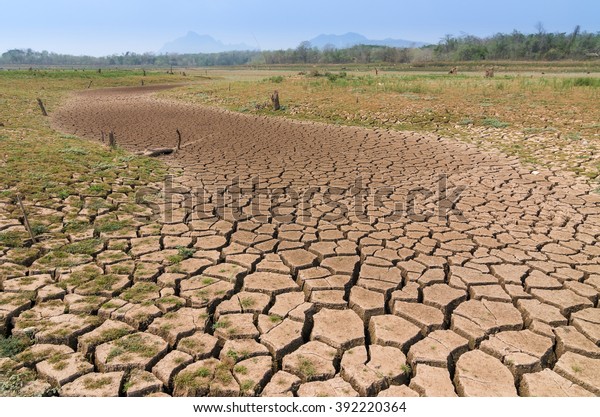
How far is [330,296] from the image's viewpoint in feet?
11.4

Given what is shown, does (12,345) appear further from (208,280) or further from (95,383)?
(208,280)

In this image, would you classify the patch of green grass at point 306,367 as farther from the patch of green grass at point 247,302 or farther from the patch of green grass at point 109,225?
the patch of green grass at point 109,225

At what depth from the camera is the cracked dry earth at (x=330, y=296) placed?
2.57 meters

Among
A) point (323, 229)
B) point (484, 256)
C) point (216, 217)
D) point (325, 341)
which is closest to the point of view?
point (325, 341)

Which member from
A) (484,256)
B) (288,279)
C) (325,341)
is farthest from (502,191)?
(325,341)

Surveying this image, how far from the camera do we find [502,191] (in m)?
6.33

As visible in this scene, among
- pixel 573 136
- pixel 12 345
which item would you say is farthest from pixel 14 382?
pixel 573 136

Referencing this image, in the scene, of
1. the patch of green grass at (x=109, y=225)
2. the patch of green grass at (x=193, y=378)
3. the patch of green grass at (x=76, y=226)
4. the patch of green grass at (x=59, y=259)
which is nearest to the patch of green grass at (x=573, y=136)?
the patch of green grass at (x=109, y=225)

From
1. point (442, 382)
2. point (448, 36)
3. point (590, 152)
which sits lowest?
point (442, 382)

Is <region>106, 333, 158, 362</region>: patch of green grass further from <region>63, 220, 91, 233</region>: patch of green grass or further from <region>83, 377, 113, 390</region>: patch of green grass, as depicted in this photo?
<region>63, 220, 91, 233</region>: patch of green grass

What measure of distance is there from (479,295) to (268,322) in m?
1.88

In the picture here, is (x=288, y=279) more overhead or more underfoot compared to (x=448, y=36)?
more underfoot

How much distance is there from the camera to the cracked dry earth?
8.45ft
